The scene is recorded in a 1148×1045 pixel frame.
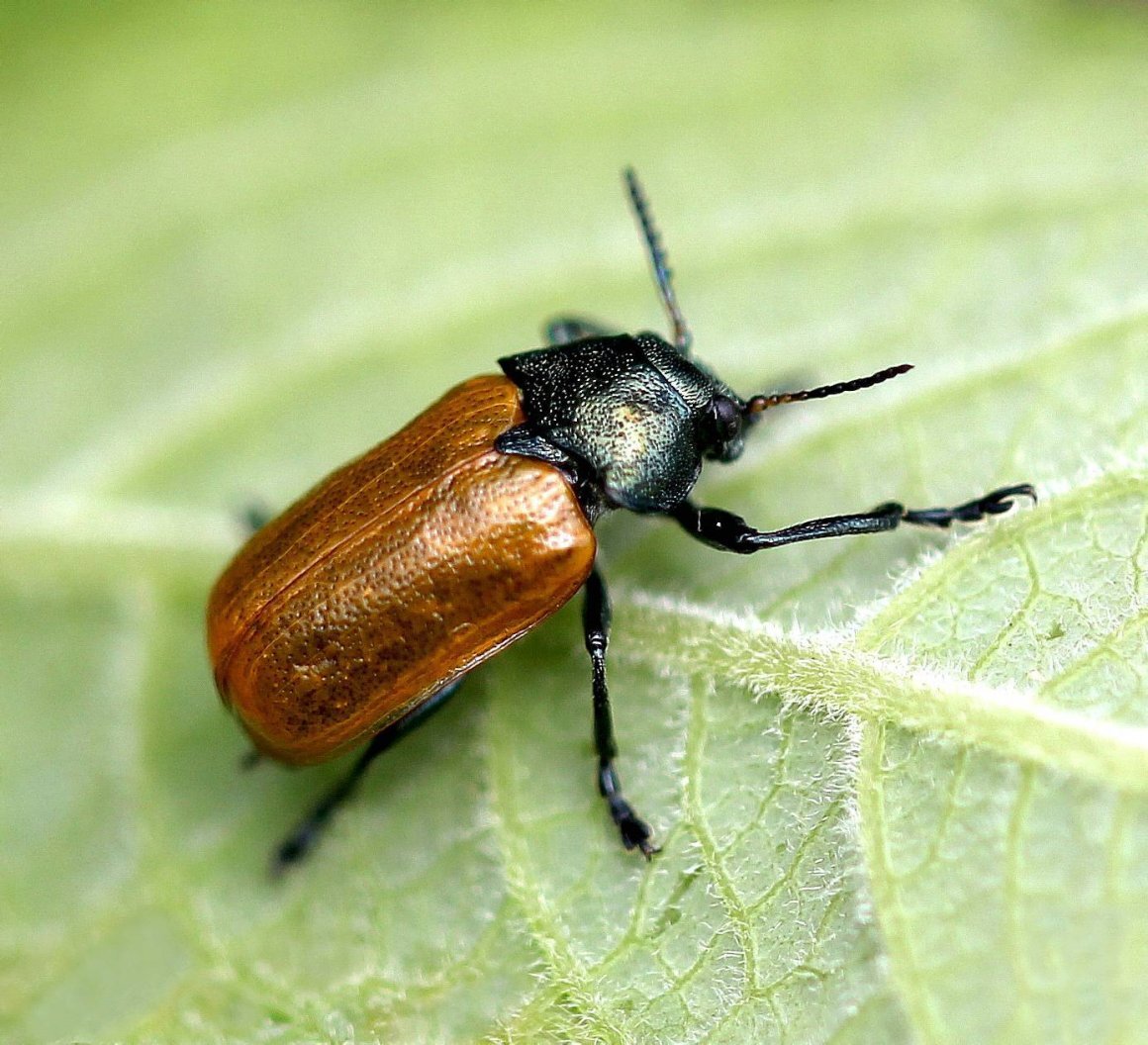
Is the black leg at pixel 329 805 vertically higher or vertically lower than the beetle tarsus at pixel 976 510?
lower

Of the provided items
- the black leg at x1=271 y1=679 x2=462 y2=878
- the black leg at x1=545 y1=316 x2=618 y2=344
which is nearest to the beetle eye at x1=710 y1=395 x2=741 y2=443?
the black leg at x1=545 y1=316 x2=618 y2=344

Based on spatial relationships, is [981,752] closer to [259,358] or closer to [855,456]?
[855,456]

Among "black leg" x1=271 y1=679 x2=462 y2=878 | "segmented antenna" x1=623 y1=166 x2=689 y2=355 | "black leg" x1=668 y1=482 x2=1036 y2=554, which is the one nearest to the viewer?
"black leg" x1=668 y1=482 x2=1036 y2=554

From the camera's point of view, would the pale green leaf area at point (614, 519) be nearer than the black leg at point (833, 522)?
Yes

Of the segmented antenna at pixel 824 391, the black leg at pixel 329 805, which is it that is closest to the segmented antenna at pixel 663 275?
the segmented antenna at pixel 824 391

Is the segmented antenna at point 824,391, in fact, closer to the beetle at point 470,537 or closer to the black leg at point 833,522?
the beetle at point 470,537

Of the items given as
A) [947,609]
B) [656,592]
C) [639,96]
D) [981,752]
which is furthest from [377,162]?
[981,752]

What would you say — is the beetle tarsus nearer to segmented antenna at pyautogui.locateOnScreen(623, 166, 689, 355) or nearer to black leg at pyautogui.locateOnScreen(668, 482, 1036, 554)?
black leg at pyautogui.locateOnScreen(668, 482, 1036, 554)
